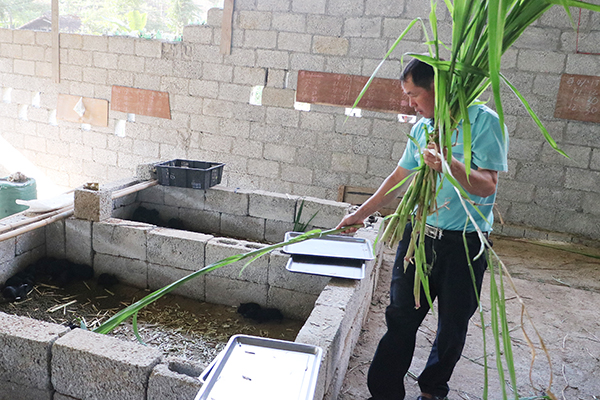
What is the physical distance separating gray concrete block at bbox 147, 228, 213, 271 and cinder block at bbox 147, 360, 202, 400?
5.46 ft

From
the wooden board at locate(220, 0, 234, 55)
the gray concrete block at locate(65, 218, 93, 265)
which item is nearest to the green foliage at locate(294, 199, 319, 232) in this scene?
the gray concrete block at locate(65, 218, 93, 265)

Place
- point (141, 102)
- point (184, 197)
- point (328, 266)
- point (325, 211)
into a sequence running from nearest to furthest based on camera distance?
point (328, 266), point (325, 211), point (184, 197), point (141, 102)

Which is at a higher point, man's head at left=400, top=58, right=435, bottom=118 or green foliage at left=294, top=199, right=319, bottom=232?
man's head at left=400, top=58, right=435, bottom=118

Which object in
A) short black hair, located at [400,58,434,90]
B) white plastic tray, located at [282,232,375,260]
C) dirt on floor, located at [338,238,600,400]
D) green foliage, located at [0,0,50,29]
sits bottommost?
dirt on floor, located at [338,238,600,400]

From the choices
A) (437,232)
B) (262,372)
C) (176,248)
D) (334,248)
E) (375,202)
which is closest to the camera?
(262,372)

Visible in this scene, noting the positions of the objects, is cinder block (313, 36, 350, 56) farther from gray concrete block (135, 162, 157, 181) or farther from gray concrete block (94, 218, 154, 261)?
gray concrete block (94, 218, 154, 261)

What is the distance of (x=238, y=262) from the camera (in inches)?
139

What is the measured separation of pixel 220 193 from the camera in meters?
4.71

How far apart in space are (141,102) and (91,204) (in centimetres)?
367

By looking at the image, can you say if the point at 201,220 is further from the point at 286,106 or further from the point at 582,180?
the point at 582,180

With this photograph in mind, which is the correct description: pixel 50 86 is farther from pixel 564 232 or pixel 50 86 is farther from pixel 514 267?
pixel 564 232

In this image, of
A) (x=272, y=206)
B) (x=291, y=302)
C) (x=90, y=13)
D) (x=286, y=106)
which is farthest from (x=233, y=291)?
(x=90, y=13)

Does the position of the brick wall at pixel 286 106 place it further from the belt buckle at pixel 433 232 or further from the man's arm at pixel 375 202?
the belt buckle at pixel 433 232

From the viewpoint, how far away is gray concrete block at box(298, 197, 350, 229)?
4.43m
